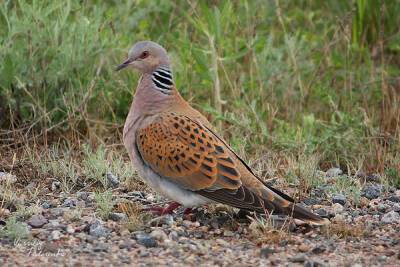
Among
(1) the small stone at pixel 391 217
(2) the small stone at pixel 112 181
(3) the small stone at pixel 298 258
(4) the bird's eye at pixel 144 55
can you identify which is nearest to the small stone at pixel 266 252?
(3) the small stone at pixel 298 258

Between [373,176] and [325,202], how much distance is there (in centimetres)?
87

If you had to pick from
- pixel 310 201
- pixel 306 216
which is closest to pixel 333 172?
pixel 310 201

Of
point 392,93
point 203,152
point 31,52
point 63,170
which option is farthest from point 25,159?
point 392,93

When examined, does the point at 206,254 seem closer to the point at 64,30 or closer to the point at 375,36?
the point at 64,30

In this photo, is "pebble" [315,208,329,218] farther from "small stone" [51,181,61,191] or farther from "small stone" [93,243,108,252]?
"small stone" [51,181,61,191]

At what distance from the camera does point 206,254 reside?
5.15 meters

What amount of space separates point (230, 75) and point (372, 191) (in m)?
2.48

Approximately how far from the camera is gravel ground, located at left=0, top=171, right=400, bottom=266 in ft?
16.6

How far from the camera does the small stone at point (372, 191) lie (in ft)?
21.4

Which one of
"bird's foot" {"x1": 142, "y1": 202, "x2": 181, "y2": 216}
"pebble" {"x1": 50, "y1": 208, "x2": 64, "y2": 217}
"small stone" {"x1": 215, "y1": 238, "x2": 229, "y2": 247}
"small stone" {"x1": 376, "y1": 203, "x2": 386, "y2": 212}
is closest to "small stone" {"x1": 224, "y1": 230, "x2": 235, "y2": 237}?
"small stone" {"x1": 215, "y1": 238, "x2": 229, "y2": 247}

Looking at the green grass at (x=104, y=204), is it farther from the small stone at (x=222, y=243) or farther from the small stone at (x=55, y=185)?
the small stone at (x=222, y=243)

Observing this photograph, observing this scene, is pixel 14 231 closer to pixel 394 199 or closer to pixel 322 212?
pixel 322 212

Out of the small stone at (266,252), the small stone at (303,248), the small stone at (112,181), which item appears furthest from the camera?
the small stone at (112,181)

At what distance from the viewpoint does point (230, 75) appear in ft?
28.3
